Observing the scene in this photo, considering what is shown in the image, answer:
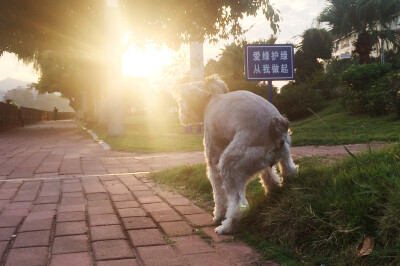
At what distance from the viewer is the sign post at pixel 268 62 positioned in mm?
6426

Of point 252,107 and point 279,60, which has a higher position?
point 279,60

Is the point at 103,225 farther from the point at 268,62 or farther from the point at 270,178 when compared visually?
the point at 268,62

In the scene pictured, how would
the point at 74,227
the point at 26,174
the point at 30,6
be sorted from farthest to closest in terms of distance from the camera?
the point at 30,6
the point at 26,174
the point at 74,227

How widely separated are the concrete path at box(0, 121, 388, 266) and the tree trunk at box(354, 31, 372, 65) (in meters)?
24.4

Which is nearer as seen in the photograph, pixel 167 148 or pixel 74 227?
pixel 74 227

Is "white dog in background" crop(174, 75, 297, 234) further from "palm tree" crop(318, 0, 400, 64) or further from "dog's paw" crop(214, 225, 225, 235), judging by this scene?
"palm tree" crop(318, 0, 400, 64)

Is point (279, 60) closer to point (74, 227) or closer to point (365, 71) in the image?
point (74, 227)

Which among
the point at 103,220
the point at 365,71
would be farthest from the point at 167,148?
the point at 365,71

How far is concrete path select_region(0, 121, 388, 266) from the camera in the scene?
293cm

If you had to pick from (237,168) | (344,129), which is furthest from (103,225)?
(344,129)

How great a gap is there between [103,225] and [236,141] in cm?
147

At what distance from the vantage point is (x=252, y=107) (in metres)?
3.34

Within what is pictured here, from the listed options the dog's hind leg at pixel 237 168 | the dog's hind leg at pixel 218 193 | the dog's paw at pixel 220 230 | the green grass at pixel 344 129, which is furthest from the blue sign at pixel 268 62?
the dog's paw at pixel 220 230

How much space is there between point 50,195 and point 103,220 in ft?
5.19
